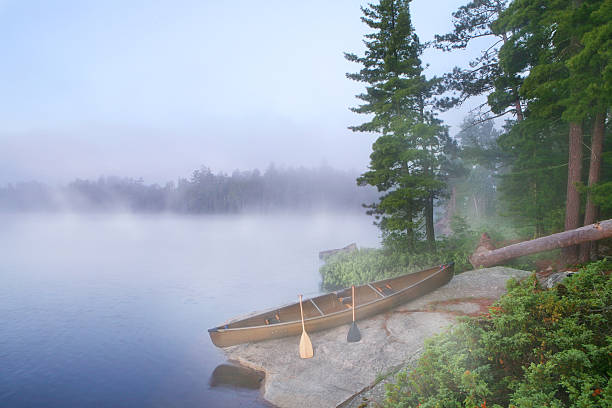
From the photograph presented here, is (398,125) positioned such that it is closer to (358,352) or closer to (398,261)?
(398,261)

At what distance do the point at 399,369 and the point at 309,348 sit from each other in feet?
9.28

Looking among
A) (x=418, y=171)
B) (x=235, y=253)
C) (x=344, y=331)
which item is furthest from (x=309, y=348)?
(x=235, y=253)

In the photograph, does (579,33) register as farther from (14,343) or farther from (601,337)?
(14,343)

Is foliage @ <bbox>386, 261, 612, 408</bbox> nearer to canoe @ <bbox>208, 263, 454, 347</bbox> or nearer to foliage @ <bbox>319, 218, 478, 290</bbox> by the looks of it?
canoe @ <bbox>208, 263, 454, 347</bbox>

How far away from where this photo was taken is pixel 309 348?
9.84m

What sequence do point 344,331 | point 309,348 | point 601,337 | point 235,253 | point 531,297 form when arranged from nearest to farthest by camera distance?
1. point 601,337
2. point 531,297
3. point 309,348
4. point 344,331
5. point 235,253

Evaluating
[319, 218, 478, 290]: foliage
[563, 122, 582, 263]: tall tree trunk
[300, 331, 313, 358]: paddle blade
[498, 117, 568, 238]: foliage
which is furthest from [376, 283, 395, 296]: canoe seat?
[498, 117, 568, 238]: foliage

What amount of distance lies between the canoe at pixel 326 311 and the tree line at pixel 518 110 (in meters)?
4.10

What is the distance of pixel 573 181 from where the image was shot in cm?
1165

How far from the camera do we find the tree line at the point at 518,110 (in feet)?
33.8

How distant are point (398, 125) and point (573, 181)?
297 inches

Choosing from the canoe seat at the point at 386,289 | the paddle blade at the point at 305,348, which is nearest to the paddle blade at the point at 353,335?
the paddle blade at the point at 305,348

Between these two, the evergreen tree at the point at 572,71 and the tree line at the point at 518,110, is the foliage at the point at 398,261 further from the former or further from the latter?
the evergreen tree at the point at 572,71

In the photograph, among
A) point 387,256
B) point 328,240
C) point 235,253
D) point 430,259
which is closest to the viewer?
point 430,259
